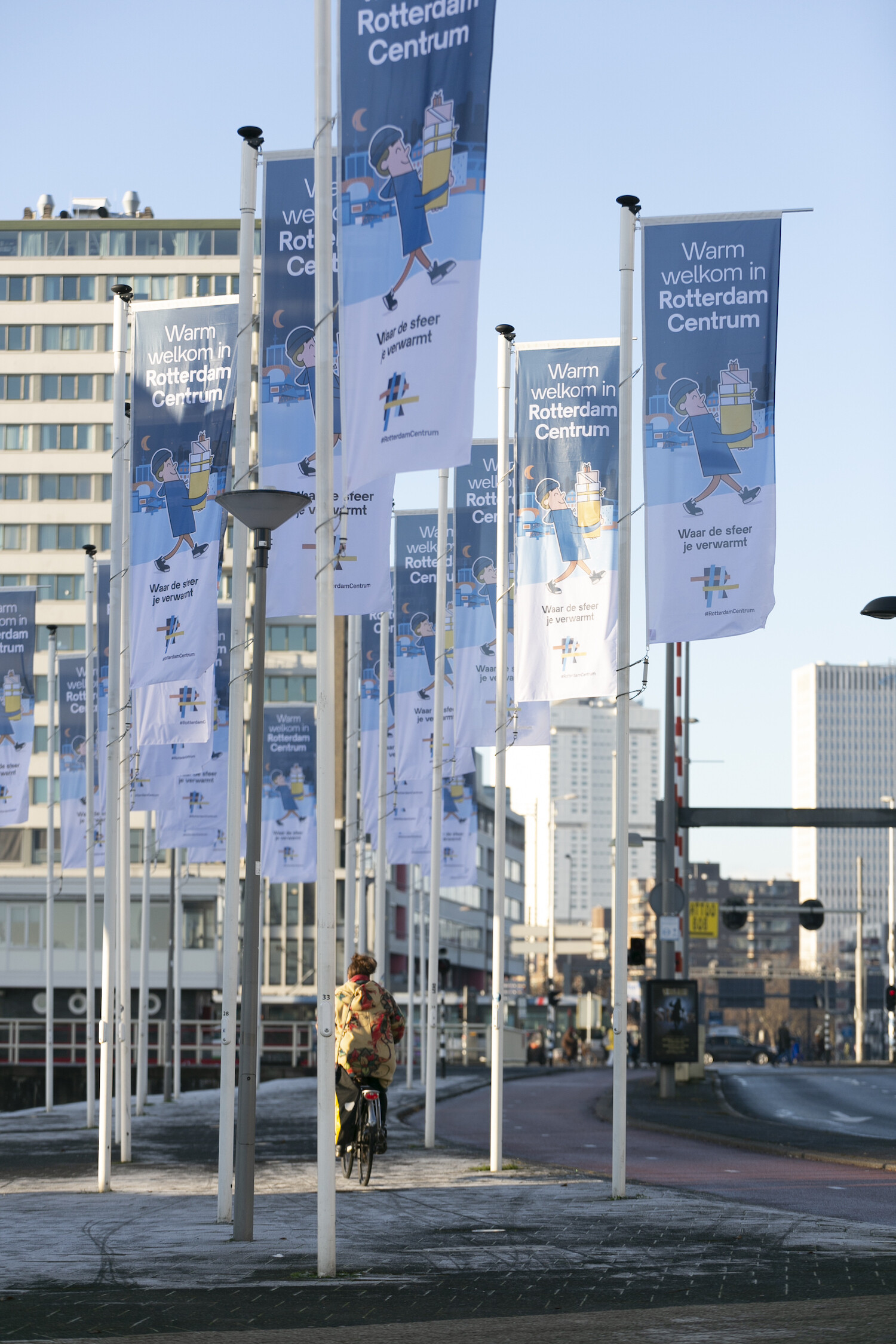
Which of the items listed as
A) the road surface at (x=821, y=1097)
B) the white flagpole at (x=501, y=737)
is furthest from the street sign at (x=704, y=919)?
the white flagpole at (x=501, y=737)

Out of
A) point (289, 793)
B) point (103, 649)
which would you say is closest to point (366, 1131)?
point (103, 649)

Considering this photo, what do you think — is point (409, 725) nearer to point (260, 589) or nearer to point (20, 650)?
point (20, 650)

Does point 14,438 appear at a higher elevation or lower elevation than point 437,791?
higher

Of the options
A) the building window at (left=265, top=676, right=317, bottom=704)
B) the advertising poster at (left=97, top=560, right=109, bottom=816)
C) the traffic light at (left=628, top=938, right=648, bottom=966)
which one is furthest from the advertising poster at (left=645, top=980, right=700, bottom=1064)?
the building window at (left=265, top=676, right=317, bottom=704)

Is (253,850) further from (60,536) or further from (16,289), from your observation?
(16,289)

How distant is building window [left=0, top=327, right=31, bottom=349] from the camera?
3516 inches

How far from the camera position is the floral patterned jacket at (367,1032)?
643 inches

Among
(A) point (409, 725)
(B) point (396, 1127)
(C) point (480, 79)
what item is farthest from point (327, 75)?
(B) point (396, 1127)

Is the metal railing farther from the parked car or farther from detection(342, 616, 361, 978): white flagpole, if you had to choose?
the parked car

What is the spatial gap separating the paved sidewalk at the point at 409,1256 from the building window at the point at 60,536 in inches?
2921

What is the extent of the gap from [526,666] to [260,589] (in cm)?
436

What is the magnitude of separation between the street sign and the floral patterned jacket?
Result: 3357 cm

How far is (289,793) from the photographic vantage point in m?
32.6

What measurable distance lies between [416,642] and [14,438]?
223ft
